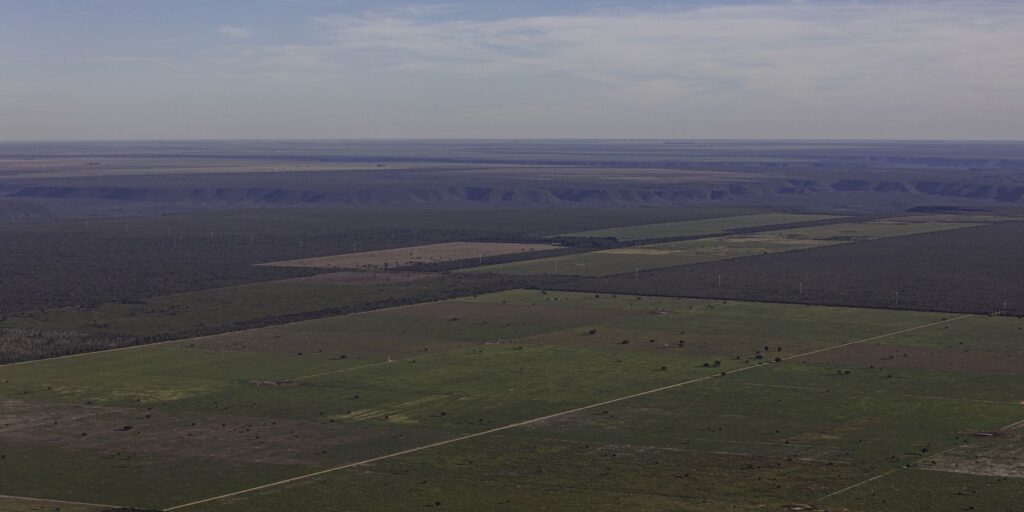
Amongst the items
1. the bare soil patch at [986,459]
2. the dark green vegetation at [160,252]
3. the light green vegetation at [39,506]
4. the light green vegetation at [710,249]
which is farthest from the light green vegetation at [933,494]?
the light green vegetation at [710,249]

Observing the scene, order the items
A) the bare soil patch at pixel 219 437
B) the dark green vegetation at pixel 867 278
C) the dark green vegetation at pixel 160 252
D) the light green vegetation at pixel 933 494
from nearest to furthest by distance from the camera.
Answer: the light green vegetation at pixel 933 494, the bare soil patch at pixel 219 437, the dark green vegetation at pixel 867 278, the dark green vegetation at pixel 160 252

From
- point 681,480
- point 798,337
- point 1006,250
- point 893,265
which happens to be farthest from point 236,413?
point 1006,250

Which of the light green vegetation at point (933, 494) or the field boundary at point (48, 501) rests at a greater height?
the light green vegetation at point (933, 494)

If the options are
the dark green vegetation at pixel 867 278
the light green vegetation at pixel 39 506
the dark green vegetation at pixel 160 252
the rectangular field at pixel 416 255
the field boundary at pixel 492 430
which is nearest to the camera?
the light green vegetation at pixel 39 506

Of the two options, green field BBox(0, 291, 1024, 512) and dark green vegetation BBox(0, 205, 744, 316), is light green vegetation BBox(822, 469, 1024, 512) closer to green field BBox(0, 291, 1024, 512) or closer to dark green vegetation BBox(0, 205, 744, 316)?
green field BBox(0, 291, 1024, 512)

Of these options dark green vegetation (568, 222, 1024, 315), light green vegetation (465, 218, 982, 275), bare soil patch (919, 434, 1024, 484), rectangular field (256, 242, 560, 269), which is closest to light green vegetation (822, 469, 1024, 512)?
bare soil patch (919, 434, 1024, 484)

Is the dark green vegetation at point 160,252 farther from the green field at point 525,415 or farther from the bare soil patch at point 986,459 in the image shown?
the bare soil patch at point 986,459

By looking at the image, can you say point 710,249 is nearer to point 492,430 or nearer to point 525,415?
point 525,415

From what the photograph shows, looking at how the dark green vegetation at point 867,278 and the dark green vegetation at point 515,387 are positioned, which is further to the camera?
the dark green vegetation at point 867,278
